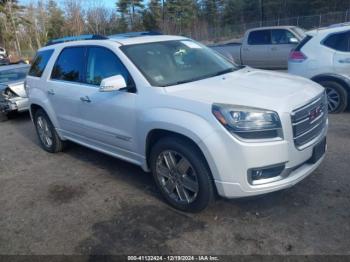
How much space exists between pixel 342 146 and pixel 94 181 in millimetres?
3569

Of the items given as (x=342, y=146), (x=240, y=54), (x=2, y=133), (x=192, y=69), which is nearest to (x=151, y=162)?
(x=192, y=69)

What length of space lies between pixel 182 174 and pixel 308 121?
4.39ft

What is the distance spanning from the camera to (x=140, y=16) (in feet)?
165

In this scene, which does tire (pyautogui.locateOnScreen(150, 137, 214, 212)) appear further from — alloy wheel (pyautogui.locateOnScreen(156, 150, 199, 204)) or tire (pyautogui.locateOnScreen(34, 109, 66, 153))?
tire (pyautogui.locateOnScreen(34, 109, 66, 153))

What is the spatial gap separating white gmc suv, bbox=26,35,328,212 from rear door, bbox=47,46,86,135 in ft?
0.05

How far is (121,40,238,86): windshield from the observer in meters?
3.90

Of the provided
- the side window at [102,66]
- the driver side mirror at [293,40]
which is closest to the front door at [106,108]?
the side window at [102,66]

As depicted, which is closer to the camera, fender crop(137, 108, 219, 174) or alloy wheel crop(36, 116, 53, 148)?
fender crop(137, 108, 219, 174)

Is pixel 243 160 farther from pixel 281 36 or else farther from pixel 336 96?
pixel 281 36

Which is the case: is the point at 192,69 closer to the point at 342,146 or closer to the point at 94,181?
the point at 94,181

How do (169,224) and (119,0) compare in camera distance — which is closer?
(169,224)

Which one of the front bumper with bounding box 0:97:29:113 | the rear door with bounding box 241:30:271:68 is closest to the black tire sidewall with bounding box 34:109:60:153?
the front bumper with bounding box 0:97:29:113

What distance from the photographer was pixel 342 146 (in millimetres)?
5082

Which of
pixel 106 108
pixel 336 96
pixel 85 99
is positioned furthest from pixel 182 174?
pixel 336 96
